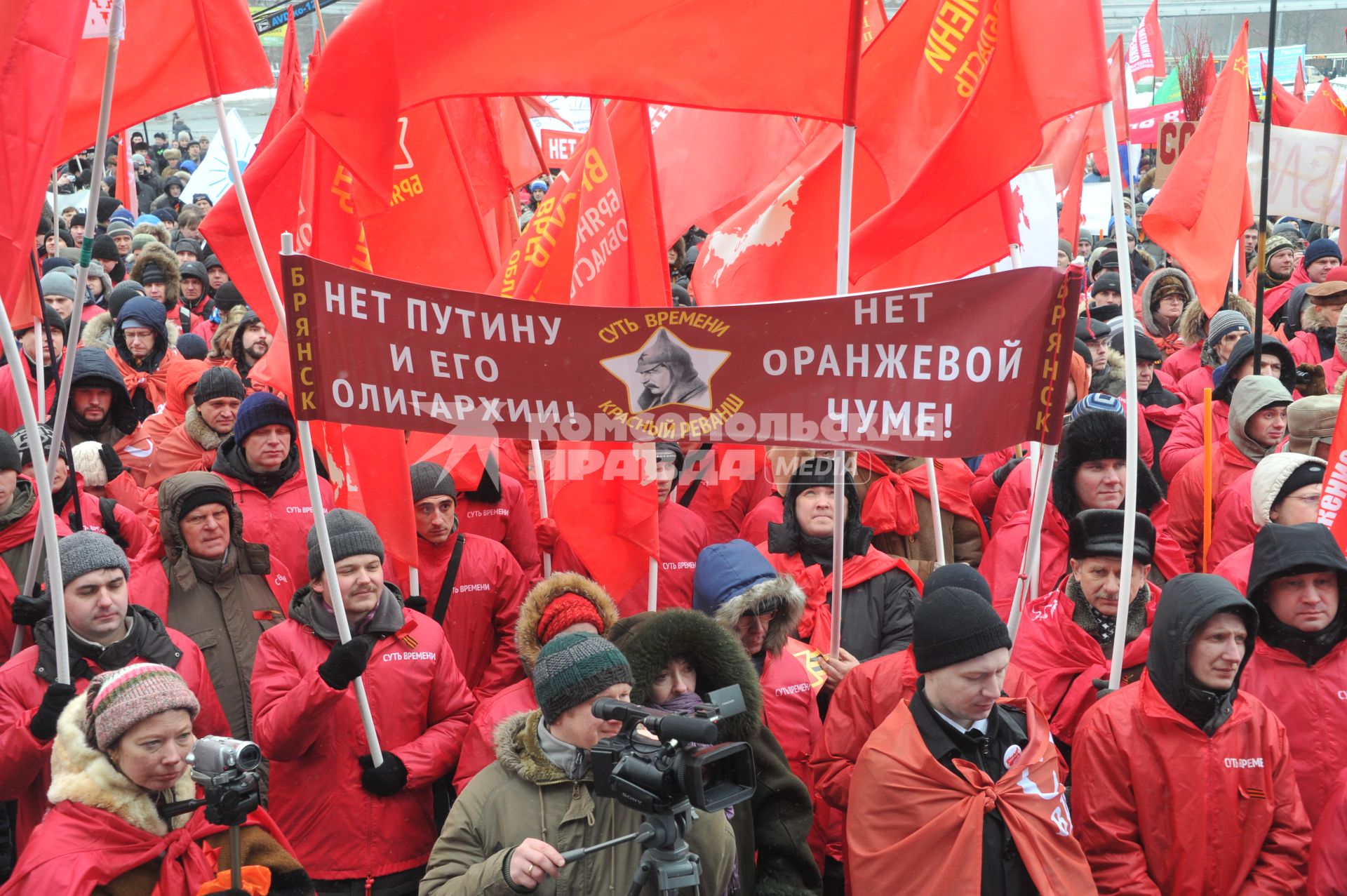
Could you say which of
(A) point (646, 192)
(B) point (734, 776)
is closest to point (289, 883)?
(B) point (734, 776)

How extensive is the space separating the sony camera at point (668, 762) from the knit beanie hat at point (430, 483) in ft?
7.25

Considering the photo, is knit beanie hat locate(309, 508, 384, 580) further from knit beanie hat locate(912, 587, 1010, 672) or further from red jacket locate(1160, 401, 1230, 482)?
red jacket locate(1160, 401, 1230, 482)

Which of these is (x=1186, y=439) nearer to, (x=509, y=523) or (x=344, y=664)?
(x=509, y=523)

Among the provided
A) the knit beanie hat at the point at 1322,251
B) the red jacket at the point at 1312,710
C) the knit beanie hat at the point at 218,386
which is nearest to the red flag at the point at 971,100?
the red jacket at the point at 1312,710

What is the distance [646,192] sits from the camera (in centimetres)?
527

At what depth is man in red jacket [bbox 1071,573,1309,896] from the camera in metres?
3.64

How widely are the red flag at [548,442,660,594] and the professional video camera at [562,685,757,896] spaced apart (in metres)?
1.96

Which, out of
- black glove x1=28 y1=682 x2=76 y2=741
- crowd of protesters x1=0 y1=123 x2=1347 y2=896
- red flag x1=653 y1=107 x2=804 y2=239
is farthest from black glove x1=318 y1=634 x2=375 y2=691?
red flag x1=653 y1=107 x2=804 y2=239

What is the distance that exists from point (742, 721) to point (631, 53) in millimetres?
1984

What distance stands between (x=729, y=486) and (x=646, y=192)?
1.48 m

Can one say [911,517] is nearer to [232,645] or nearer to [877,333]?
[877,333]

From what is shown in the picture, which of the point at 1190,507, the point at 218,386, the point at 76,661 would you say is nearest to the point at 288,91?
the point at 218,386

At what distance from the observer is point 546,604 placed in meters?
4.29

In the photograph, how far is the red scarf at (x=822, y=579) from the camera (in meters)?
4.86
